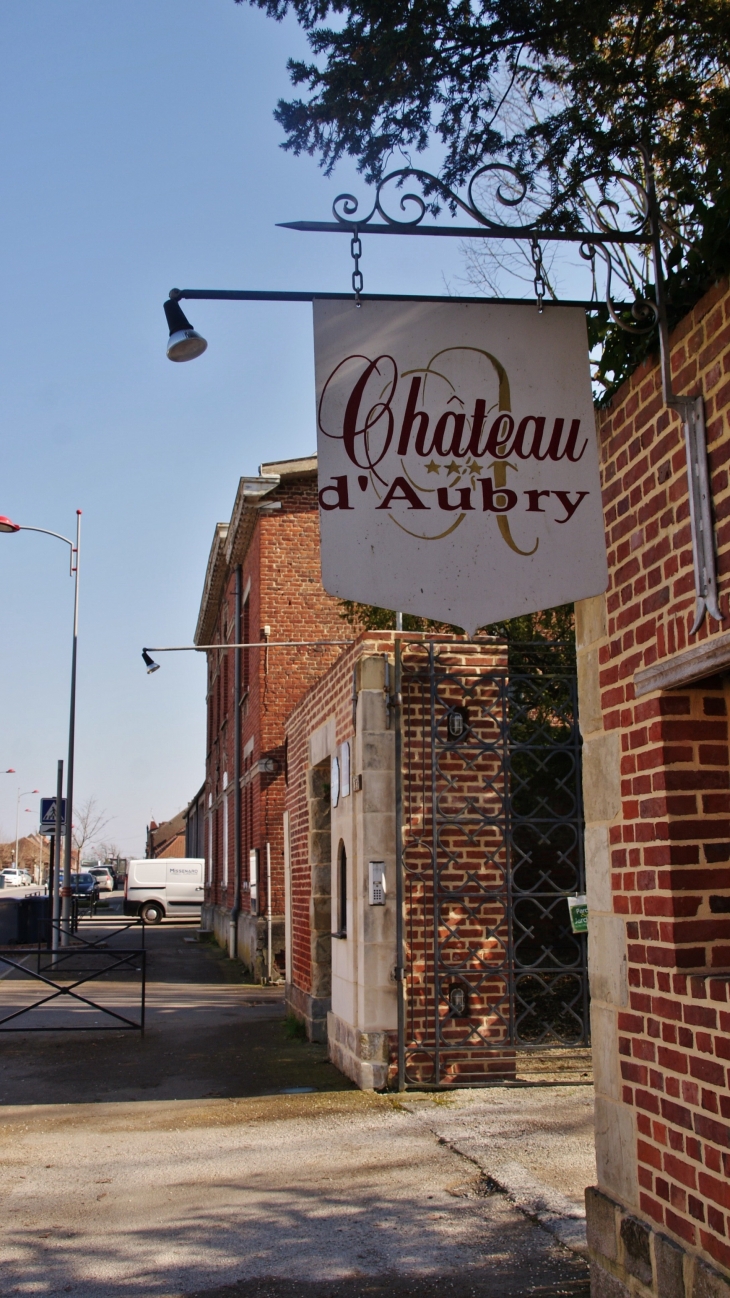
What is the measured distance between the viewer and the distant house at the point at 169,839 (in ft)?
260

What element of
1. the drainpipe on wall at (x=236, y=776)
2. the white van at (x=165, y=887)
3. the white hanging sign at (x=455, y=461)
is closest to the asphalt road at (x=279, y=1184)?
the white hanging sign at (x=455, y=461)

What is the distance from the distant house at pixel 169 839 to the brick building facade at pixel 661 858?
7453 centimetres

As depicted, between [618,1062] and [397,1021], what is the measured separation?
13.5 ft

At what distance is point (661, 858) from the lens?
12.2ft

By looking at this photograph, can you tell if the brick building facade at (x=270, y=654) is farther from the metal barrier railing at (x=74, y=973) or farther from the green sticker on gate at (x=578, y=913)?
the green sticker on gate at (x=578, y=913)

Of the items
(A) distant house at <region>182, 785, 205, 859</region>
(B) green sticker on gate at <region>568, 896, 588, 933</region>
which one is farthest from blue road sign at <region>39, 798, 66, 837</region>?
(A) distant house at <region>182, 785, 205, 859</region>

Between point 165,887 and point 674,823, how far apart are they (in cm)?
3337

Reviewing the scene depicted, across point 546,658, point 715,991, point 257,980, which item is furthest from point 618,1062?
point 257,980

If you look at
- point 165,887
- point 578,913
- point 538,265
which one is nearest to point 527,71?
point 538,265

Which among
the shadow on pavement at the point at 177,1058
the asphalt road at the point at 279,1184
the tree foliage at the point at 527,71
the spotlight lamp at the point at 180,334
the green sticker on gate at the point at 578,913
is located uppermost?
the tree foliage at the point at 527,71

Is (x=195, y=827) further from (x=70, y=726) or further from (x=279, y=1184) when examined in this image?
(x=279, y=1184)

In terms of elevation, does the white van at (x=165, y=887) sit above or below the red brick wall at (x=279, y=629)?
below

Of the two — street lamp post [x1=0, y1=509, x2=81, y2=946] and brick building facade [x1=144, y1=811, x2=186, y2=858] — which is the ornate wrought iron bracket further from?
brick building facade [x1=144, y1=811, x2=186, y2=858]

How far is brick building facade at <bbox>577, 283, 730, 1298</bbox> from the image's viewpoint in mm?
3383
